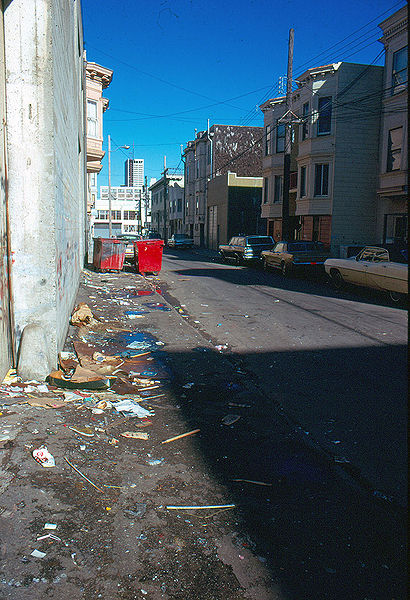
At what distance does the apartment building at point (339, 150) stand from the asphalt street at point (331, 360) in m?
13.1

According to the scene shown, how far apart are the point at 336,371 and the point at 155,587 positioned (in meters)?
4.57

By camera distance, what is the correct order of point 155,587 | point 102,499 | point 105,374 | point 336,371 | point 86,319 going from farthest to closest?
point 86,319 → point 336,371 → point 105,374 → point 102,499 → point 155,587

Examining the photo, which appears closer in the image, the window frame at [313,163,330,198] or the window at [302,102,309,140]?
the window frame at [313,163,330,198]

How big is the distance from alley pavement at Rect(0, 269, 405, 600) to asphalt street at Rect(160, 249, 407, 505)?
29 cm

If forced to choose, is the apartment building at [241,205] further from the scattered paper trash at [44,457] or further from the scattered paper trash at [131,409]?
the scattered paper trash at [44,457]

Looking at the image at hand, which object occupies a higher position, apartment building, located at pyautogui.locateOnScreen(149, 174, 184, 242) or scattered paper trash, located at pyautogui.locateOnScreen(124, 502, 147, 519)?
apartment building, located at pyautogui.locateOnScreen(149, 174, 184, 242)

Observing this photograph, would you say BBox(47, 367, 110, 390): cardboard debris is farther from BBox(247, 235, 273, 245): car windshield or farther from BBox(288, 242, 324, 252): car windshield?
BBox(247, 235, 273, 245): car windshield

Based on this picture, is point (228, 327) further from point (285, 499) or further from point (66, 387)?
point (285, 499)

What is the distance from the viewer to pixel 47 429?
411 centimetres

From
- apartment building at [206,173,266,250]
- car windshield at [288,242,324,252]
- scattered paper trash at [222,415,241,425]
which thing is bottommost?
scattered paper trash at [222,415,241,425]

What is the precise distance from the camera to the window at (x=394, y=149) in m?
23.5

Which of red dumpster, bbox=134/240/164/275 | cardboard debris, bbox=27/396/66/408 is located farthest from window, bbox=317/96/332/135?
cardboard debris, bbox=27/396/66/408

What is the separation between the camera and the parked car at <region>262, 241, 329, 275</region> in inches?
771

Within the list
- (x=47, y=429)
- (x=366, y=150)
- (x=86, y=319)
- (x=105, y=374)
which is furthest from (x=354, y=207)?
(x=47, y=429)
